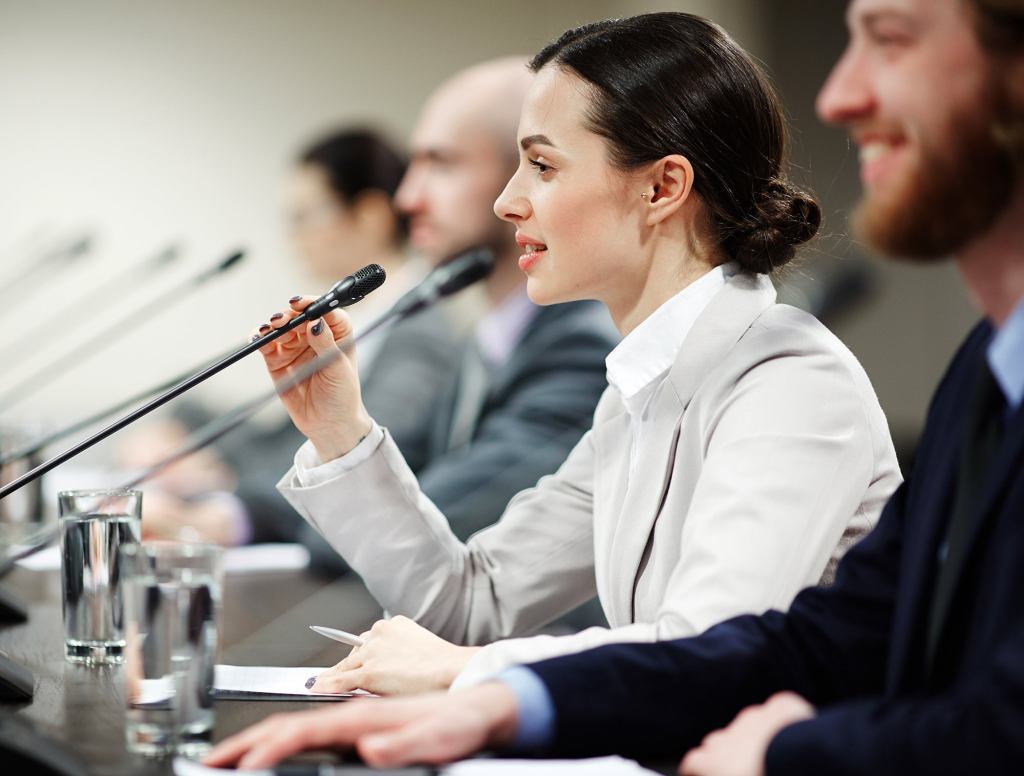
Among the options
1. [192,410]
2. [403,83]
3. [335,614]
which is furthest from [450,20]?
[335,614]

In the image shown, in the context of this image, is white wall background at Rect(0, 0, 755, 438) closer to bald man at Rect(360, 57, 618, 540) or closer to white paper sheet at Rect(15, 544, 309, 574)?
bald man at Rect(360, 57, 618, 540)

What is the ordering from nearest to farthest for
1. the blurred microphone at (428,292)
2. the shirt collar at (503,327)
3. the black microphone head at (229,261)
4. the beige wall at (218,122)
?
the blurred microphone at (428,292), the black microphone head at (229,261), the shirt collar at (503,327), the beige wall at (218,122)

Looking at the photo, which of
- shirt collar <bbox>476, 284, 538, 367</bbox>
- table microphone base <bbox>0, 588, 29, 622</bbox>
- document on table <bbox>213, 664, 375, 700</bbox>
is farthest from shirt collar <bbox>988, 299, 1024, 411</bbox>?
shirt collar <bbox>476, 284, 538, 367</bbox>

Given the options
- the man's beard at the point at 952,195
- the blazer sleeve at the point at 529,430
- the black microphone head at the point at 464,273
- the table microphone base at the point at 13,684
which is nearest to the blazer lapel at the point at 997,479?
the man's beard at the point at 952,195

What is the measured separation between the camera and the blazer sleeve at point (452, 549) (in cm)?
157

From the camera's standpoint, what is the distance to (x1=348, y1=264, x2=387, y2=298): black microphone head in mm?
1471

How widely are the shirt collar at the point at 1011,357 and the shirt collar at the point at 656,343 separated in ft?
1.60

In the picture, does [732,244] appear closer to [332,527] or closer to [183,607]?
[332,527]

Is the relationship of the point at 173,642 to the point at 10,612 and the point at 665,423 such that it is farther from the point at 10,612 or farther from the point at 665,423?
the point at 10,612

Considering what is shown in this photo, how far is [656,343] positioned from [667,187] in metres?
0.17

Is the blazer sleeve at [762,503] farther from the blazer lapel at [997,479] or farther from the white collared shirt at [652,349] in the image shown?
the blazer lapel at [997,479]

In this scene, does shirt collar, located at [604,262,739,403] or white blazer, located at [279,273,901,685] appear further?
shirt collar, located at [604,262,739,403]

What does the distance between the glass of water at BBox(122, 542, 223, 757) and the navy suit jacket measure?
254mm

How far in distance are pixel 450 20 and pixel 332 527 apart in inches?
168
